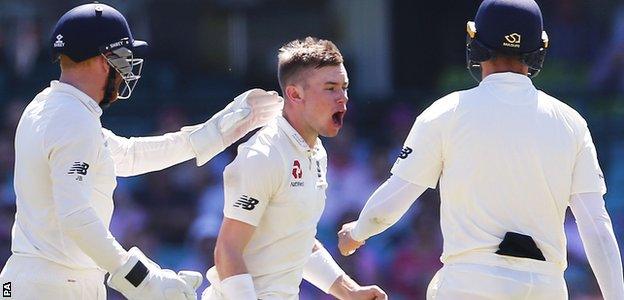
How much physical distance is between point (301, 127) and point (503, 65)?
2.74ft

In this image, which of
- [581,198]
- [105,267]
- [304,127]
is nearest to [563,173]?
[581,198]

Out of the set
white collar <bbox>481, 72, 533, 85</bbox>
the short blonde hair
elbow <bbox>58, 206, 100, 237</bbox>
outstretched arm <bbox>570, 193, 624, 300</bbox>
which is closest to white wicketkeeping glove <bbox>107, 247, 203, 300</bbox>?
elbow <bbox>58, 206, 100, 237</bbox>

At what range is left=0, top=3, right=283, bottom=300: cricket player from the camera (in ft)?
15.9

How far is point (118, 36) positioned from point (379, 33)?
7.26 meters

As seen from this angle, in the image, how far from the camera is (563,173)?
489cm

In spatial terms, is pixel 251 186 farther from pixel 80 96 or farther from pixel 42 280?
pixel 42 280

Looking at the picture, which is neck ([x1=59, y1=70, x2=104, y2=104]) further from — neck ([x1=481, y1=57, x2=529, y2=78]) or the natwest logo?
neck ([x1=481, y1=57, x2=529, y2=78])

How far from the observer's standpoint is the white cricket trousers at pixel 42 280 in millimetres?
4973

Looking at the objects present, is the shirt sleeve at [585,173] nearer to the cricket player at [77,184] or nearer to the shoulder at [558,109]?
the shoulder at [558,109]

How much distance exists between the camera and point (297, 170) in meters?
5.33

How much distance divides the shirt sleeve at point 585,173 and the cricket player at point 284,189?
0.95 m

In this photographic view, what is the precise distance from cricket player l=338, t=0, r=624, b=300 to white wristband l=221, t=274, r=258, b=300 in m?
0.56

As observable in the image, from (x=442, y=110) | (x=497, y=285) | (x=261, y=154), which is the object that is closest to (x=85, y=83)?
(x=261, y=154)

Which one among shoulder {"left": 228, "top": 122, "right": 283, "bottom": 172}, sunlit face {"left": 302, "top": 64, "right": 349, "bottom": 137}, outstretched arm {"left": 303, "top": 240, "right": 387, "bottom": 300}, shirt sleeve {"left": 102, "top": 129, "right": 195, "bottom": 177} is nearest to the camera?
shoulder {"left": 228, "top": 122, "right": 283, "bottom": 172}
